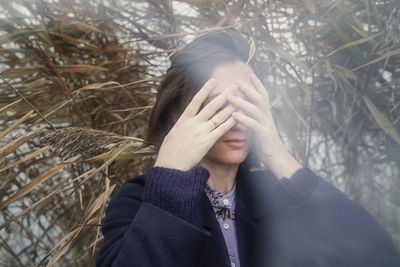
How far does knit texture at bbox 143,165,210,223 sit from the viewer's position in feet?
2.47

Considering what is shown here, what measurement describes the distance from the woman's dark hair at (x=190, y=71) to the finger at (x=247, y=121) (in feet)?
0.50

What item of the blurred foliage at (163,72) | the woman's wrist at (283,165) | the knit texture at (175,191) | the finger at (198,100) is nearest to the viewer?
the knit texture at (175,191)

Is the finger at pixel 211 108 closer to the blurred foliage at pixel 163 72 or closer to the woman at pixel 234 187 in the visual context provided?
the woman at pixel 234 187

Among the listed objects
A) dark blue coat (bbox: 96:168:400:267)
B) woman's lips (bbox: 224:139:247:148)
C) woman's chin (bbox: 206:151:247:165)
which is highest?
woman's lips (bbox: 224:139:247:148)

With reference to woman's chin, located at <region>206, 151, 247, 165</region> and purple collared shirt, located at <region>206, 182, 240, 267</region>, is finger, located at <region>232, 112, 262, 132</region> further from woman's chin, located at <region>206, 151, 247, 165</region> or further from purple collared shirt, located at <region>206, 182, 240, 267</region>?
purple collared shirt, located at <region>206, 182, 240, 267</region>

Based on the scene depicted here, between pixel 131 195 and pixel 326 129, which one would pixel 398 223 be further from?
pixel 131 195

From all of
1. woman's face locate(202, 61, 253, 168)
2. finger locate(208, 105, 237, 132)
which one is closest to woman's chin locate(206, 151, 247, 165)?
woman's face locate(202, 61, 253, 168)

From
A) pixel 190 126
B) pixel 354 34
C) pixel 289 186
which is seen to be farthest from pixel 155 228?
pixel 354 34

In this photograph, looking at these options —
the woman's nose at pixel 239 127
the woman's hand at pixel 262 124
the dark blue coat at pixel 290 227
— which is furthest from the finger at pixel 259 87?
the dark blue coat at pixel 290 227

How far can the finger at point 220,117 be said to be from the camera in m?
0.85

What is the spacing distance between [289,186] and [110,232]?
1.78ft

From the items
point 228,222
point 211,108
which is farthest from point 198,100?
point 228,222

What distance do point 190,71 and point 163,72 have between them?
40 cm

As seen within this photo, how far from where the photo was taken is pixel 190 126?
847 mm
